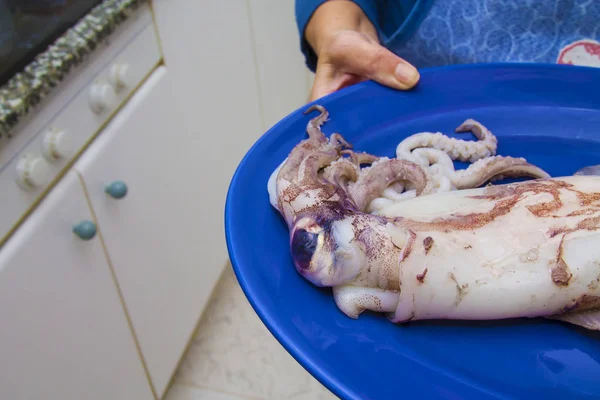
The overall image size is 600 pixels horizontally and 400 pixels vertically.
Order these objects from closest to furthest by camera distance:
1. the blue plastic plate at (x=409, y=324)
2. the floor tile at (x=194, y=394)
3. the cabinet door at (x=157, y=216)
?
the blue plastic plate at (x=409, y=324) → the cabinet door at (x=157, y=216) → the floor tile at (x=194, y=394)

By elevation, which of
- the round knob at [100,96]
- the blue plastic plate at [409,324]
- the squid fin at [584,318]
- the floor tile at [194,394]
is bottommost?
the floor tile at [194,394]

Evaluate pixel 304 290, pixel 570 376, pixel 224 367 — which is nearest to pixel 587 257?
pixel 570 376

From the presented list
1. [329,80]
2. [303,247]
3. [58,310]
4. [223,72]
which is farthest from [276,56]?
[303,247]

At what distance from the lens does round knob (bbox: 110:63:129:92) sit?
122cm

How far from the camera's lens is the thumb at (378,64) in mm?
984

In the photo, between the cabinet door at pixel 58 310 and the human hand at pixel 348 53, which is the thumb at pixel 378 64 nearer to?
the human hand at pixel 348 53

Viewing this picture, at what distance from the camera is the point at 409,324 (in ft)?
2.31

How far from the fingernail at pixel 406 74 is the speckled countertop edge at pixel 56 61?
22.7 inches

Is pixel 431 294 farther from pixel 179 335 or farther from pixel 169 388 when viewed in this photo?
pixel 169 388

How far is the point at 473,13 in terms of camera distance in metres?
1.05

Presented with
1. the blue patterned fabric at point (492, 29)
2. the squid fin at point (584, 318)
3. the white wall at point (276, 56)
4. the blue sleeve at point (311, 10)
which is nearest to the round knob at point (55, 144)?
the blue sleeve at point (311, 10)

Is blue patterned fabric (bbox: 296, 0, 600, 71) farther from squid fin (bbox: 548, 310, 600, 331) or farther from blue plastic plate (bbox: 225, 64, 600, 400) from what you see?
squid fin (bbox: 548, 310, 600, 331)

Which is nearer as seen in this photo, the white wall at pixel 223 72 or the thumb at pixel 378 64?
the thumb at pixel 378 64

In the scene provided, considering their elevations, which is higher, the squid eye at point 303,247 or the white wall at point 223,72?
the squid eye at point 303,247
